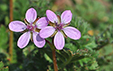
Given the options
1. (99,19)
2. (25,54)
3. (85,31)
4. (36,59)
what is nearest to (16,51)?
(25,54)

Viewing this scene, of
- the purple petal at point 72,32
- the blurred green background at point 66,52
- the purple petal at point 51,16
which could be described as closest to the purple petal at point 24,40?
the purple petal at point 51,16

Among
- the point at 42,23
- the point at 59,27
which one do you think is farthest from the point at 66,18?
the point at 42,23

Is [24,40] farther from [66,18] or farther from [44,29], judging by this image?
[66,18]

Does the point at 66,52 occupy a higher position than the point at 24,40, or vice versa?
the point at 24,40

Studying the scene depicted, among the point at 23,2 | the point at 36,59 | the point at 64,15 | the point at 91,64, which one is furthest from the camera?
the point at 23,2

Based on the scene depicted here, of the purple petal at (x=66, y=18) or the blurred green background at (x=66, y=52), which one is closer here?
the purple petal at (x=66, y=18)

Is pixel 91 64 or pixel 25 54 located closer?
pixel 91 64

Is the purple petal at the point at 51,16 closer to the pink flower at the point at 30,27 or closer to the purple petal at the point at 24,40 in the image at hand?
the pink flower at the point at 30,27

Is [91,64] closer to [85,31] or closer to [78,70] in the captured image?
[78,70]

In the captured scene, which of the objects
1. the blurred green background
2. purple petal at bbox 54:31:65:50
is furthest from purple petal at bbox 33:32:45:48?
the blurred green background
